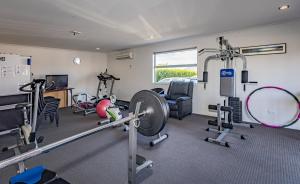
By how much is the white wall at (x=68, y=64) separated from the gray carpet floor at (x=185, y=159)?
3.49 m

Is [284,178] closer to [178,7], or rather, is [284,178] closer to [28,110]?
[178,7]

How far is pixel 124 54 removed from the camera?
7.32 meters

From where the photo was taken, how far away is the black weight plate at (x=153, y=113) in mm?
1770

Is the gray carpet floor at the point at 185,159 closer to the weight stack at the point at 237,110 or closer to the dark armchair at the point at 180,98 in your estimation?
the weight stack at the point at 237,110

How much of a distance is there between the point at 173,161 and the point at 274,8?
3.10m

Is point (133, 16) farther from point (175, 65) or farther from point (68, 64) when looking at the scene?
point (68, 64)

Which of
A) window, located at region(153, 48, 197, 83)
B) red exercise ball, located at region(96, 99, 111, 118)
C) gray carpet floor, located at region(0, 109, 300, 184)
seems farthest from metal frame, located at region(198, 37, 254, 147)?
red exercise ball, located at region(96, 99, 111, 118)

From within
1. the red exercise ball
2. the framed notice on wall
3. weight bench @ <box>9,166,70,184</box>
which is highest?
the framed notice on wall

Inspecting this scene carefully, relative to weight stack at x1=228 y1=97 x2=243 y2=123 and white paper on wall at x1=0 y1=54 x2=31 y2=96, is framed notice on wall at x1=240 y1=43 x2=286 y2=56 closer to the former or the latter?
weight stack at x1=228 y1=97 x2=243 y2=123

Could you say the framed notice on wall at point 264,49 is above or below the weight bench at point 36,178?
above

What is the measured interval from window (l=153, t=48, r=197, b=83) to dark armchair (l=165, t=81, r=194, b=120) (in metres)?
0.44

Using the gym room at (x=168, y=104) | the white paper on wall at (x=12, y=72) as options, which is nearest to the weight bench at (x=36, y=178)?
the gym room at (x=168, y=104)

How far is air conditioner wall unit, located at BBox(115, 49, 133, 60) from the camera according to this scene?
7.08 m

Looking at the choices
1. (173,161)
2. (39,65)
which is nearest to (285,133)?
(173,161)
